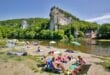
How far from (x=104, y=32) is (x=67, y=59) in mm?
134427

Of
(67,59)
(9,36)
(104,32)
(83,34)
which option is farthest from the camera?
(9,36)

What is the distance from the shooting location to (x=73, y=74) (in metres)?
20.8

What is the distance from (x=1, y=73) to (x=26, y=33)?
16636 cm

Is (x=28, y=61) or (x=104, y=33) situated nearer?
(x=28, y=61)

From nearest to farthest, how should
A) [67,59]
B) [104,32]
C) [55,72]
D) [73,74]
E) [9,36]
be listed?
[73,74] → [55,72] → [67,59] → [104,32] → [9,36]

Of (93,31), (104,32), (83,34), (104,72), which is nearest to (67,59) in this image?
(104,72)

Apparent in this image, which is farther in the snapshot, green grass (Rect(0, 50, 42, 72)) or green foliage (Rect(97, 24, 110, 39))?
green foliage (Rect(97, 24, 110, 39))

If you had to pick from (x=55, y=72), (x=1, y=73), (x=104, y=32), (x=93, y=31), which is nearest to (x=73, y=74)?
(x=55, y=72)

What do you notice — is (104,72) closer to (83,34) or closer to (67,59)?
(67,59)

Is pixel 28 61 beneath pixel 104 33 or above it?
above

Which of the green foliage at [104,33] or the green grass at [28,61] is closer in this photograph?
the green grass at [28,61]

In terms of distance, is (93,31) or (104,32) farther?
(93,31)

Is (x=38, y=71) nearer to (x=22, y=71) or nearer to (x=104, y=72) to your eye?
(x=22, y=71)

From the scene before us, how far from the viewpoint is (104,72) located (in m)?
23.8
